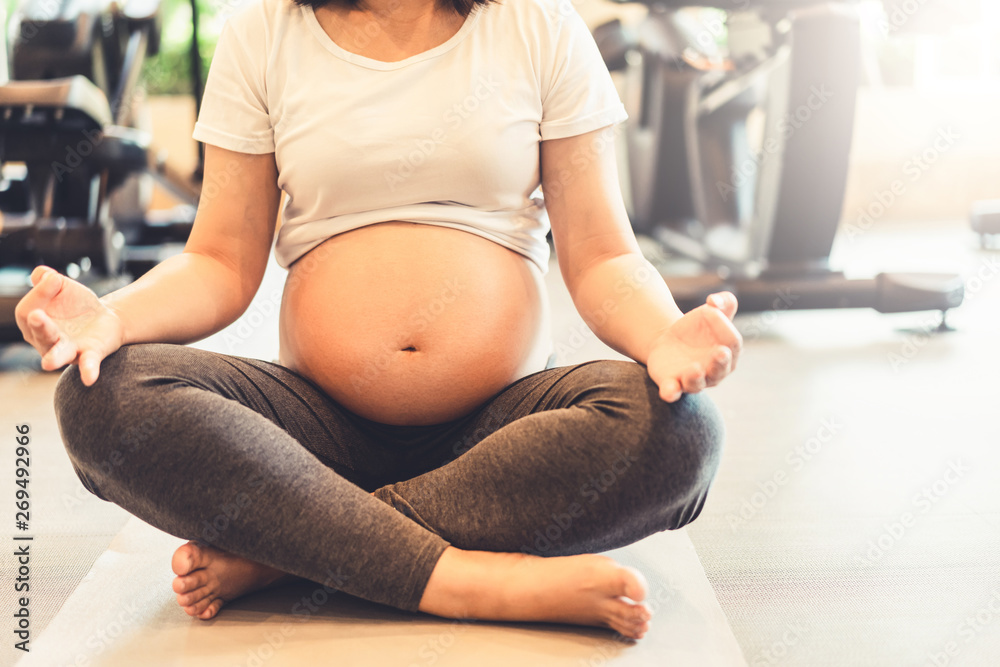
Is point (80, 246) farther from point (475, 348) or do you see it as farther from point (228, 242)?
point (475, 348)

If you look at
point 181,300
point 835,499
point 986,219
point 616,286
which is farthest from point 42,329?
point 986,219

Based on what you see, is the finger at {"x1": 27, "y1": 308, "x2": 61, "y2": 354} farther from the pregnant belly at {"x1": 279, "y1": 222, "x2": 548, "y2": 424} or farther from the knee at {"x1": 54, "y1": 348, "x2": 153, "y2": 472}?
the pregnant belly at {"x1": 279, "y1": 222, "x2": 548, "y2": 424}

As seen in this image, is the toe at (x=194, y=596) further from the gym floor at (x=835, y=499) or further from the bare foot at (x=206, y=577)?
the gym floor at (x=835, y=499)

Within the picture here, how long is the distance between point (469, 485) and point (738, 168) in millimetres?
2044

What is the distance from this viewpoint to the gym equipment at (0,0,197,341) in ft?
6.48

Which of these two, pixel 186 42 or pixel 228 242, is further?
pixel 186 42

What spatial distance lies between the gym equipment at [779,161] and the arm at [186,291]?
1.36m

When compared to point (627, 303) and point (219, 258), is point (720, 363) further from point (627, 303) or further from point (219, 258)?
point (219, 258)

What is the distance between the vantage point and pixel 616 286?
0.86m

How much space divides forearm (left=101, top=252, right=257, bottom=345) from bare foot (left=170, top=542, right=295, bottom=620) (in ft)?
0.71

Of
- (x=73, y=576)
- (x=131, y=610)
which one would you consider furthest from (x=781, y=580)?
(x=73, y=576)

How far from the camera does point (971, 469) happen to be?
4.00ft

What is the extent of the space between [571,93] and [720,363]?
0.39 metres

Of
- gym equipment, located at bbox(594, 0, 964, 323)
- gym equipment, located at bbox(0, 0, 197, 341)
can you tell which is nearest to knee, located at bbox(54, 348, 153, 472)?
gym equipment, located at bbox(0, 0, 197, 341)
